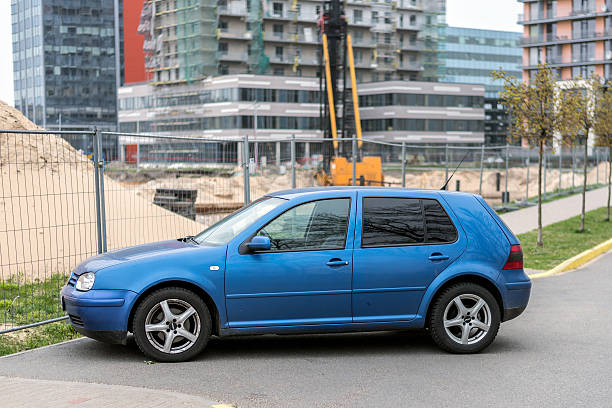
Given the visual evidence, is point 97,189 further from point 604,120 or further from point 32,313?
point 604,120

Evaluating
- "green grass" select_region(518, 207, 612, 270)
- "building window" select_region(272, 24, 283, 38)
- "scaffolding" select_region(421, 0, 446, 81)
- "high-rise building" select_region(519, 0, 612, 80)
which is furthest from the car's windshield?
"scaffolding" select_region(421, 0, 446, 81)

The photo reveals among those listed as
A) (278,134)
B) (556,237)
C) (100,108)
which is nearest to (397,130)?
(278,134)

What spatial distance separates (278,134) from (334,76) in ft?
113

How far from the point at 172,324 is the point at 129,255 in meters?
0.78

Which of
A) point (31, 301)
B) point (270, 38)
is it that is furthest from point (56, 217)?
point (270, 38)

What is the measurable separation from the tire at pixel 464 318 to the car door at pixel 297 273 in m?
0.89

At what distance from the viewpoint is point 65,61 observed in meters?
109

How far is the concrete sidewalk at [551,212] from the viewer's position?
21.0 metres

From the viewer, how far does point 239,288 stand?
664 cm

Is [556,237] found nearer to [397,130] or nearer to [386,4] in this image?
[397,130]

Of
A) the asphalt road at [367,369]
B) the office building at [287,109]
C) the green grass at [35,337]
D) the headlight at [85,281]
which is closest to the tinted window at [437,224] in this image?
the asphalt road at [367,369]

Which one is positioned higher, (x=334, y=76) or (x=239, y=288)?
(x=334, y=76)

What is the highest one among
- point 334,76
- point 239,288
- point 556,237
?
point 334,76

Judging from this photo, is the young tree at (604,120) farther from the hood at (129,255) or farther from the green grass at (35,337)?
the green grass at (35,337)
